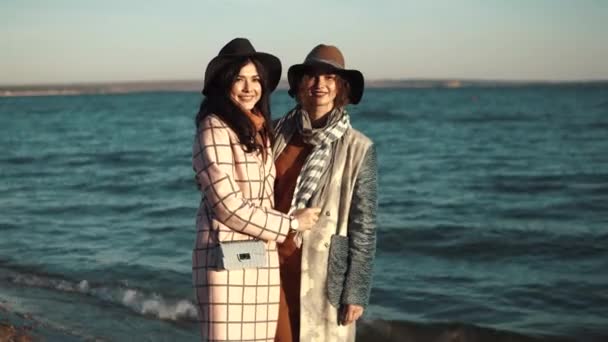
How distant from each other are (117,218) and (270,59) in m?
9.97

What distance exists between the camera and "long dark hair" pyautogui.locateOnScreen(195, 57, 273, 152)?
2.89 meters

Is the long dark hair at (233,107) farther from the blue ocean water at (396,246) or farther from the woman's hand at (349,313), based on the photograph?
the blue ocean water at (396,246)

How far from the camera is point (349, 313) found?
3.26 meters

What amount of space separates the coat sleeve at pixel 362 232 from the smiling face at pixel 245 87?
0.57 m

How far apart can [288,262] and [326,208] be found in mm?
289

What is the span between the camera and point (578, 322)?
719cm

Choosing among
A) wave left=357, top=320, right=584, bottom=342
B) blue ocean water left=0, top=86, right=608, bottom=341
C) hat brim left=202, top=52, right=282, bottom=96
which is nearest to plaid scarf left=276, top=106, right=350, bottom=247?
hat brim left=202, top=52, right=282, bottom=96

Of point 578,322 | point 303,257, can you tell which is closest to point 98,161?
point 578,322

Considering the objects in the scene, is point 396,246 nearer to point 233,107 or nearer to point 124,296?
point 124,296

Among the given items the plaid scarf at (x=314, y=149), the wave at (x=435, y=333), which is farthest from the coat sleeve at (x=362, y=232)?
the wave at (x=435, y=333)

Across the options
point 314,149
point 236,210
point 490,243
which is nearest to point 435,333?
point 490,243

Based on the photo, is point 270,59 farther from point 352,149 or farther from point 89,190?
point 89,190

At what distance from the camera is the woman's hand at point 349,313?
10.7 feet

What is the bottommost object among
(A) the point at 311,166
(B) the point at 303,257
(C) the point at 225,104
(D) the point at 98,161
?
(D) the point at 98,161
